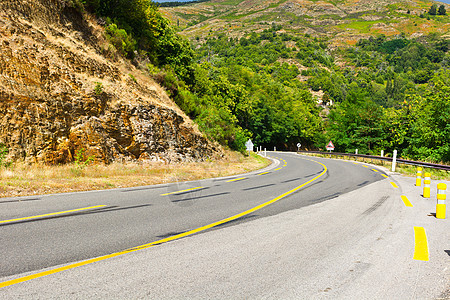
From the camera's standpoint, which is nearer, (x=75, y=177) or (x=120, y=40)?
(x=75, y=177)

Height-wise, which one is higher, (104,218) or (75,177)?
(104,218)

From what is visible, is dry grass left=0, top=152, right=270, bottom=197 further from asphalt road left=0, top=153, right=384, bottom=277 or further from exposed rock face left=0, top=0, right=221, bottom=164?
exposed rock face left=0, top=0, right=221, bottom=164

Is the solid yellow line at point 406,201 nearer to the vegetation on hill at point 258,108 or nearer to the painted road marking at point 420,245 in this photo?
the painted road marking at point 420,245

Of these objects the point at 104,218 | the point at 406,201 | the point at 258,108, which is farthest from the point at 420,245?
the point at 258,108

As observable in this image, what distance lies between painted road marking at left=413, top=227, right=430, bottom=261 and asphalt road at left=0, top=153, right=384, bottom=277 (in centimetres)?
303

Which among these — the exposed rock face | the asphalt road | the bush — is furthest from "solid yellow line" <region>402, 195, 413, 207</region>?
the bush

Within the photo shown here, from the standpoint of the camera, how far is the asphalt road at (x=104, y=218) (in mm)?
4477

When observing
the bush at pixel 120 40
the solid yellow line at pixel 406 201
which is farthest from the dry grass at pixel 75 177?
the bush at pixel 120 40

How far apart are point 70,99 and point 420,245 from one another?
1754 cm

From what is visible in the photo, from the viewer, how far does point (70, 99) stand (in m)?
17.0

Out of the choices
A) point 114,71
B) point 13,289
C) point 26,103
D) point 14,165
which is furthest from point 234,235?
point 114,71

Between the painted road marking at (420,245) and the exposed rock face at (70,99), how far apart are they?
50.1 feet

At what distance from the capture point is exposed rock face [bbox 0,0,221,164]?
1456cm

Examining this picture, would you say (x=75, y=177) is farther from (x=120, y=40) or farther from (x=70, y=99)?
(x=120, y=40)
